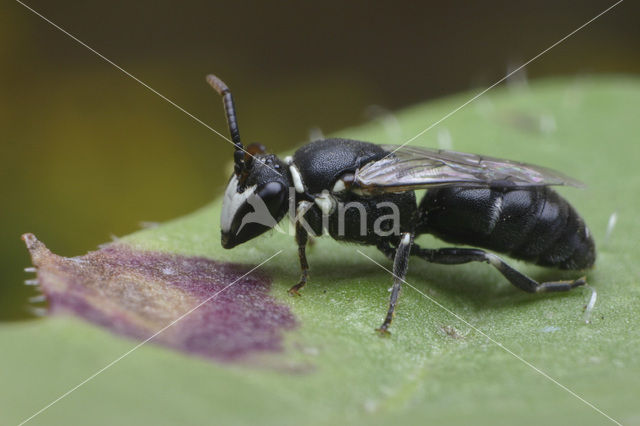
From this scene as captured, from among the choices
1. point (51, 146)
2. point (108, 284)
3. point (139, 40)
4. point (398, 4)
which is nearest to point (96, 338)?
point (108, 284)

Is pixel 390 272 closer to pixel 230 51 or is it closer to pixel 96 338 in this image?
pixel 96 338

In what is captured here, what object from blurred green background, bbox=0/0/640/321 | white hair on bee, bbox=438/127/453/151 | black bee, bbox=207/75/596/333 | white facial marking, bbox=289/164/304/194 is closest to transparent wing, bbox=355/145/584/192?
black bee, bbox=207/75/596/333

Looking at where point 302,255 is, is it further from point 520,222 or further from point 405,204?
point 520,222

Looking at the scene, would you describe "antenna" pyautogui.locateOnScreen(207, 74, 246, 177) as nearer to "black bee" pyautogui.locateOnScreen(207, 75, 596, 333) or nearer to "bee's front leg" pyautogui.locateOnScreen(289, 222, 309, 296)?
"black bee" pyautogui.locateOnScreen(207, 75, 596, 333)

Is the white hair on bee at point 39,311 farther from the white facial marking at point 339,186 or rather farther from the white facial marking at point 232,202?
the white facial marking at point 339,186

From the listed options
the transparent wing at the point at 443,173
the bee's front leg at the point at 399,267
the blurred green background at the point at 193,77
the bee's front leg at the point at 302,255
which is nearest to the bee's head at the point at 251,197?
the bee's front leg at the point at 302,255
